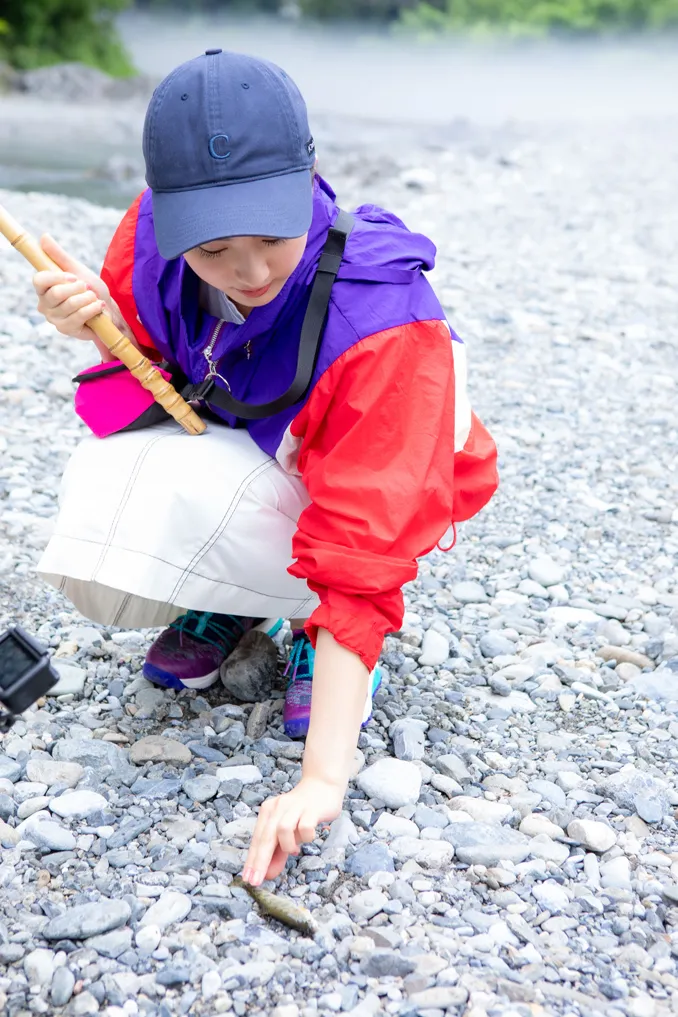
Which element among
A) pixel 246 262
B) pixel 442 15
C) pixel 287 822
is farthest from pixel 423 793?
pixel 442 15

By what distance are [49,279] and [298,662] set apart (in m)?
0.89

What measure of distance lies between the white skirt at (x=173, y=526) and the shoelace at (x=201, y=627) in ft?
0.64

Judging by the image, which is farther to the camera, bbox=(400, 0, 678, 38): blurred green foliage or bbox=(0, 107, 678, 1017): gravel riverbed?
bbox=(400, 0, 678, 38): blurred green foliage

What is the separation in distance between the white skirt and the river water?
1028 centimetres

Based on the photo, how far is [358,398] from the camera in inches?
71.8

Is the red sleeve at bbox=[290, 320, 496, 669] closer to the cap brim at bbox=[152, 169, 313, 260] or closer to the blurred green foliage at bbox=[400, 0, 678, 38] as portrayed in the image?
the cap brim at bbox=[152, 169, 313, 260]

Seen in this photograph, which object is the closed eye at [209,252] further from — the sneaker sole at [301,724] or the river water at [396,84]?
the river water at [396,84]

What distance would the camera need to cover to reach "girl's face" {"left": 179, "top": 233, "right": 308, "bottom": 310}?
1.76 meters

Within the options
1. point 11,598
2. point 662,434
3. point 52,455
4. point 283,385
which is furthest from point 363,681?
point 662,434

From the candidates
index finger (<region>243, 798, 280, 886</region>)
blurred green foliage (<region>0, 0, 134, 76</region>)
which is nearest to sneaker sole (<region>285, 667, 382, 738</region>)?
index finger (<region>243, 798, 280, 886</region>)

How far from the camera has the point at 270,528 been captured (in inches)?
80.8

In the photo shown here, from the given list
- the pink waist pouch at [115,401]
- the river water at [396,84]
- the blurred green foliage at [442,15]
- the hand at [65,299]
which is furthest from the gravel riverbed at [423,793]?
the blurred green foliage at [442,15]

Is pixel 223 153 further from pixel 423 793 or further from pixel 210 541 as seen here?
pixel 423 793

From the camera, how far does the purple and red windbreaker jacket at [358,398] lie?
1769 millimetres
